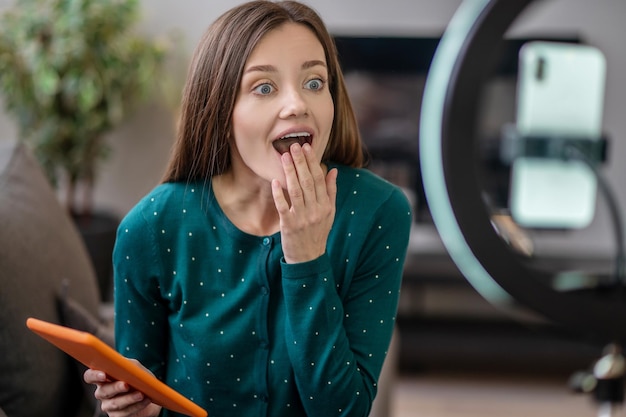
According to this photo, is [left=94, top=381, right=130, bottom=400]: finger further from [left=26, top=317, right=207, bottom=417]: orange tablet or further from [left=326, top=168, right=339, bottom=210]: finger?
[left=326, top=168, right=339, bottom=210]: finger

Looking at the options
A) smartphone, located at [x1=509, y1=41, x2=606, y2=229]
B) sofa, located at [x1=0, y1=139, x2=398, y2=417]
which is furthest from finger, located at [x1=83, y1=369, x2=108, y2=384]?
smartphone, located at [x1=509, y1=41, x2=606, y2=229]

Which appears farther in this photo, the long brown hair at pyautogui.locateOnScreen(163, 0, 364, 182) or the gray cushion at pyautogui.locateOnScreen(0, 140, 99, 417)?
the gray cushion at pyautogui.locateOnScreen(0, 140, 99, 417)

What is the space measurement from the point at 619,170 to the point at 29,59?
2.17 m

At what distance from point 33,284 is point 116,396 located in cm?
41

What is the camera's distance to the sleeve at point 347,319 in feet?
3.24

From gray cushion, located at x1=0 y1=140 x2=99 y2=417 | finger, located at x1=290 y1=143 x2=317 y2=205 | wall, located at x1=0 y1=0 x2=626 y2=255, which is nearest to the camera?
finger, located at x1=290 y1=143 x2=317 y2=205

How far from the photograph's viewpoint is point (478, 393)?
2.88 meters

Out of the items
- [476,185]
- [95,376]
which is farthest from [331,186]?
[95,376]

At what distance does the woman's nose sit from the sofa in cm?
58

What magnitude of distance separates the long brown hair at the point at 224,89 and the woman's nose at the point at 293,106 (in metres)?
0.07

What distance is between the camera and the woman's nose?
94 centimetres

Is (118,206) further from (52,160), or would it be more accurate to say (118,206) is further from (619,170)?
(619,170)

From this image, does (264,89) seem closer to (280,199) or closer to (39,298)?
(280,199)

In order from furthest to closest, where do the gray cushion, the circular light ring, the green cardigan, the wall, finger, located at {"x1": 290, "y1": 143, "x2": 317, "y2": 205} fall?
the wall → the gray cushion → the green cardigan → finger, located at {"x1": 290, "y1": 143, "x2": 317, "y2": 205} → the circular light ring
